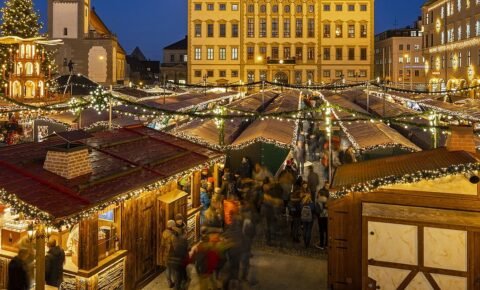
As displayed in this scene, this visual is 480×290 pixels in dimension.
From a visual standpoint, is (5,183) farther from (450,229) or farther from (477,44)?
(477,44)

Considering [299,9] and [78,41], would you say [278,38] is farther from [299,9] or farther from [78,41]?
[78,41]

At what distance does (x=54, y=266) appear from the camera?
7.72 m

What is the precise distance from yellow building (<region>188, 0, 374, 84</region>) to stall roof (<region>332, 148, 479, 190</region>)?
205 feet

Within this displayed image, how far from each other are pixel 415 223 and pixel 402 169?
906 mm

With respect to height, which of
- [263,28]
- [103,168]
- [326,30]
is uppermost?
[263,28]

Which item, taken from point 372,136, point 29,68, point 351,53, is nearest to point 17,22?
point 29,68

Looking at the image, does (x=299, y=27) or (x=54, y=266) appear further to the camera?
(x=299, y=27)

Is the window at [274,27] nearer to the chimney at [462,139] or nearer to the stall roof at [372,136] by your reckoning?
the stall roof at [372,136]

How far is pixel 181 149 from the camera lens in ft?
38.8

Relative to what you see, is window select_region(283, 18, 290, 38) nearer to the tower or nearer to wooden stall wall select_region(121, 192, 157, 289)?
the tower

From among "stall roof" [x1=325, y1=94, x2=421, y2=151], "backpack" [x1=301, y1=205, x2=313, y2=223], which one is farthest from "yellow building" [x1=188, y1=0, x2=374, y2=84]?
"backpack" [x1=301, y1=205, x2=313, y2=223]

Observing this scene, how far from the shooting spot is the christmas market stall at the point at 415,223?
303 inches

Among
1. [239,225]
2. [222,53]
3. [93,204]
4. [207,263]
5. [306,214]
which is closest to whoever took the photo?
[93,204]

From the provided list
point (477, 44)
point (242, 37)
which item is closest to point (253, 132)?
point (477, 44)
